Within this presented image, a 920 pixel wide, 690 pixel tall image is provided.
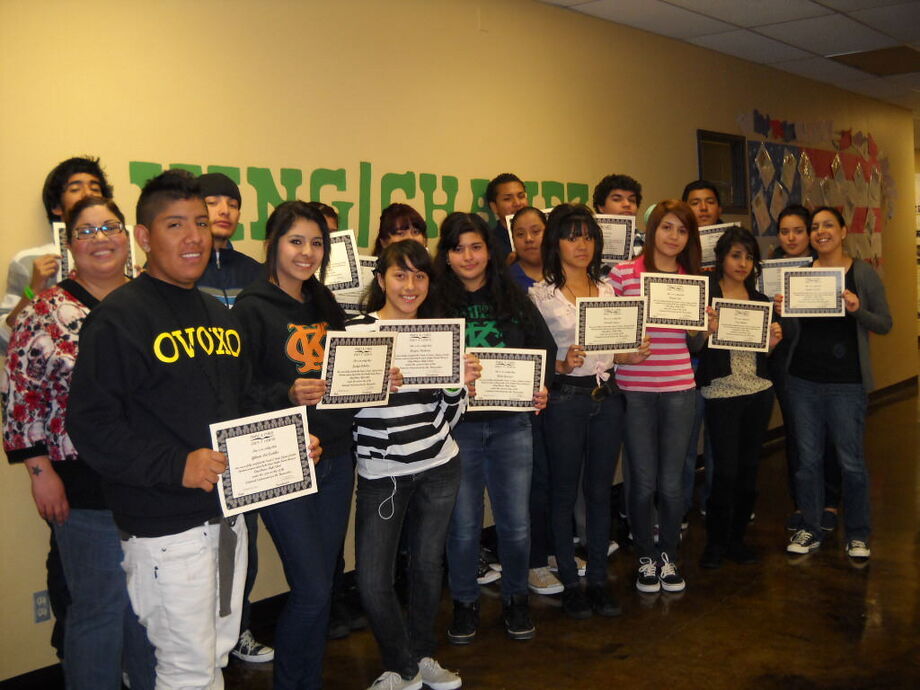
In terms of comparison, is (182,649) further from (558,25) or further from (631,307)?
(558,25)

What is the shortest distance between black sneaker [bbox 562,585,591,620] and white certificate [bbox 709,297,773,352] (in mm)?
1244

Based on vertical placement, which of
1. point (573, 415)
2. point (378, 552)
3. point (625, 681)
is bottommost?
point (625, 681)

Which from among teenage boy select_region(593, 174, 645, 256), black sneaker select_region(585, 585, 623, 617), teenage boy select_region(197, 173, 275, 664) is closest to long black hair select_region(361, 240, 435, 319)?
teenage boy select_region(197, 173, 275, 664)

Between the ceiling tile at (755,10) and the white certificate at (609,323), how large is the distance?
2.79 metres

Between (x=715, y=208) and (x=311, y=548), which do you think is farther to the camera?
(x=715, y=208)

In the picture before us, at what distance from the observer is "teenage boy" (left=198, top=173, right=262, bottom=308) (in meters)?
2.97

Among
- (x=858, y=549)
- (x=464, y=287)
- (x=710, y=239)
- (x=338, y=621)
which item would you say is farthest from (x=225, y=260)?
(x=858, y=549)

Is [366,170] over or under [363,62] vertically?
under

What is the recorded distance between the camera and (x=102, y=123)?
3.09 m

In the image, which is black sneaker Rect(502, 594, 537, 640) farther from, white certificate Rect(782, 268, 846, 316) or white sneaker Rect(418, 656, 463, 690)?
white certificate Rect(782, 268, 846, 316)

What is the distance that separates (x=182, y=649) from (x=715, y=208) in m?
3.70

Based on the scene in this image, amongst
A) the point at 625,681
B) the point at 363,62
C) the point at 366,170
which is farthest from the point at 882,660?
the point at 363,62

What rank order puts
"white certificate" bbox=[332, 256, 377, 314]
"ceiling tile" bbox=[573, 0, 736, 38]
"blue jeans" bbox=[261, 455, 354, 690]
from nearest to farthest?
"blue jeans" bbox=[261, 455, 354, 690], "white certificate" bbox=[332, 256, 377, 314], "ceiling tile" bbox=[573, 0, 736, 38]

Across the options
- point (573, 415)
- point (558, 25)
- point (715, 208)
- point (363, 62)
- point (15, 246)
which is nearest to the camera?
point (15, 246)
